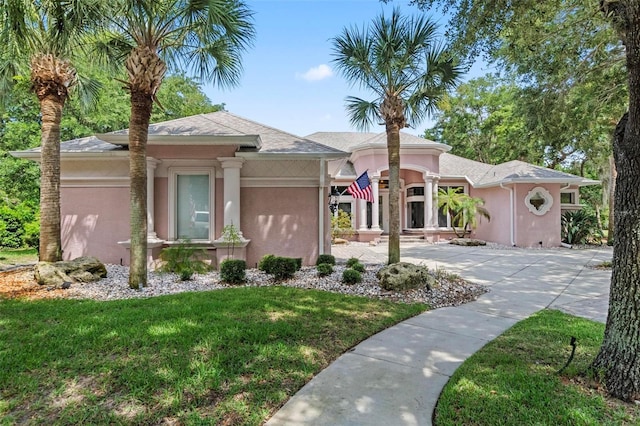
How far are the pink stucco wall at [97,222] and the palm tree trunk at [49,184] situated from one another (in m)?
1.93

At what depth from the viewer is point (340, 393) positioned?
11.1ft

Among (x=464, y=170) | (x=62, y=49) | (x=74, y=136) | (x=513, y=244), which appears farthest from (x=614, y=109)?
(x=74, y=136)

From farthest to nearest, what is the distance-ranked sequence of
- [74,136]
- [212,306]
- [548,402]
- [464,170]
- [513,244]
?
[464,170] < [74,136] < [513,244] < [212,306] < [548,402]

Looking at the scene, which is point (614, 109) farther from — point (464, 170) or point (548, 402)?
point (548, 402)

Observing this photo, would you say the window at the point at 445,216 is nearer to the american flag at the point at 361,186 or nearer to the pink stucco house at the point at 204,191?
the american flag at the point at 361,186

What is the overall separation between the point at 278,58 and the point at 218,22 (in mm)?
4463

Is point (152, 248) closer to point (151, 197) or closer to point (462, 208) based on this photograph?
point (151, 197)

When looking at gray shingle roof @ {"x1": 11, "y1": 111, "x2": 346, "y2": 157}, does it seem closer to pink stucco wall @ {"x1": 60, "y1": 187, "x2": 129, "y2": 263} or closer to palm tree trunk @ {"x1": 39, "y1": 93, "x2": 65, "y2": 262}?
palm tree trunk @ {"x1": 39, "y1": 93, "x2": 65, "y2": 262}

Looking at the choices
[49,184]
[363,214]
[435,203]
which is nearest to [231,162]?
[49,184]

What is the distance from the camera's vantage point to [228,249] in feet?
32.3

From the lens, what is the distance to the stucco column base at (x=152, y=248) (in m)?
9.62

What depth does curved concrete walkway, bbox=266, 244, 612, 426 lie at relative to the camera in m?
3.07

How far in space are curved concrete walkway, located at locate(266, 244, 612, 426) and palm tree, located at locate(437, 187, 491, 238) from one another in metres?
8.71

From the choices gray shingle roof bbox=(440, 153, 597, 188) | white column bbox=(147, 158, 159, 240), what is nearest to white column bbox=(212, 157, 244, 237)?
white column bbox=(147, 158, 159, 240)
